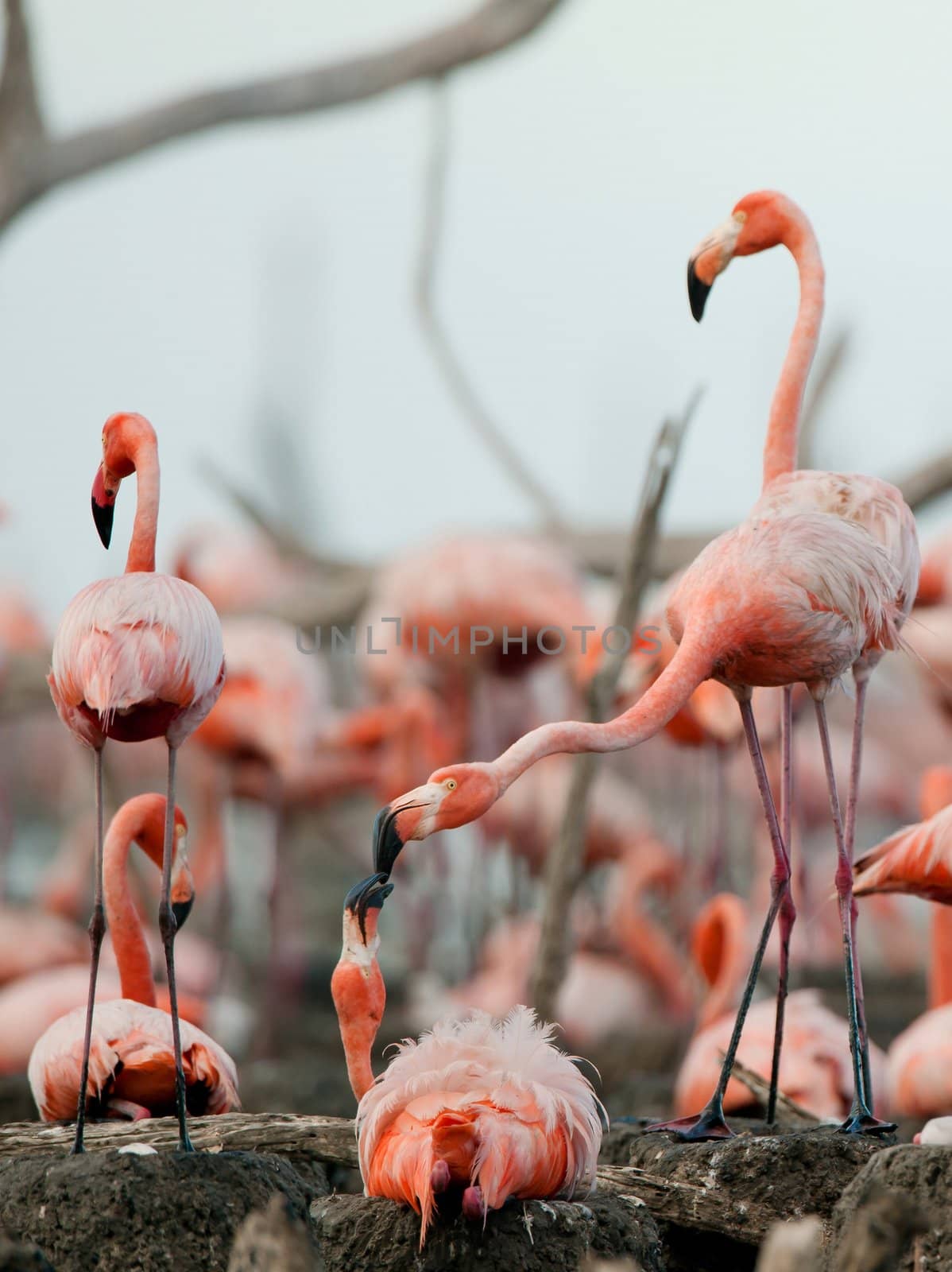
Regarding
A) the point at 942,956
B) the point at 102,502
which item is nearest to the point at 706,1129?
the point at 942,956

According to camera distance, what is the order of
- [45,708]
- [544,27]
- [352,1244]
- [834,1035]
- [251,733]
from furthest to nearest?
[45,708] < [251,733] < [544,27] < [834,1035] < [352,1244]

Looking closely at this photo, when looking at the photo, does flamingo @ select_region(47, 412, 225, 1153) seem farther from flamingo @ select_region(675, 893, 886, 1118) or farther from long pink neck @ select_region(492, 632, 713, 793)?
flamingo @ select_region(675, 893, 886, 1118)

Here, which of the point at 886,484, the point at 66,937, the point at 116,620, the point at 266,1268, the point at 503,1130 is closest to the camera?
the point at 266,1268

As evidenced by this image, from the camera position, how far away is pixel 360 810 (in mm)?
10383

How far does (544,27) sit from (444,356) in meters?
1.59

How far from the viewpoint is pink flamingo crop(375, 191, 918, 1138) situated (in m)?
2.63

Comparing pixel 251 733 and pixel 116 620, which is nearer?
pixel 116 620

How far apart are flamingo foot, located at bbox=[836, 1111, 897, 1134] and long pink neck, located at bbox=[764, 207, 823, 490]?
3.60ft

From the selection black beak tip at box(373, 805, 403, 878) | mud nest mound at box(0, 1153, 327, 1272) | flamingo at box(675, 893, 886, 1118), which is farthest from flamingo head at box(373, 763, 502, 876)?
flamingo at box(675, 893, 886, 1118)

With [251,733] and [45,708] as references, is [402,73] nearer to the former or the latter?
[251,733]

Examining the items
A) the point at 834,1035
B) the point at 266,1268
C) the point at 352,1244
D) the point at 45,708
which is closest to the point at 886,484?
the point at 834,1035

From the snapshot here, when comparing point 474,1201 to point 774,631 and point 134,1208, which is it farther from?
point 774,631

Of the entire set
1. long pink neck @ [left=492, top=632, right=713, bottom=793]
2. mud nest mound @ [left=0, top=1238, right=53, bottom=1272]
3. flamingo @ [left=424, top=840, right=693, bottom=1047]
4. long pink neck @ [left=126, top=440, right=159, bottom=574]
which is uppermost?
long pink neck @ [left=126, top=440, right=159, bottom=574]

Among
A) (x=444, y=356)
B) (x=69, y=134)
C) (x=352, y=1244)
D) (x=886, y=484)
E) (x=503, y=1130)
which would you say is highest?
(x=69, y=134)
